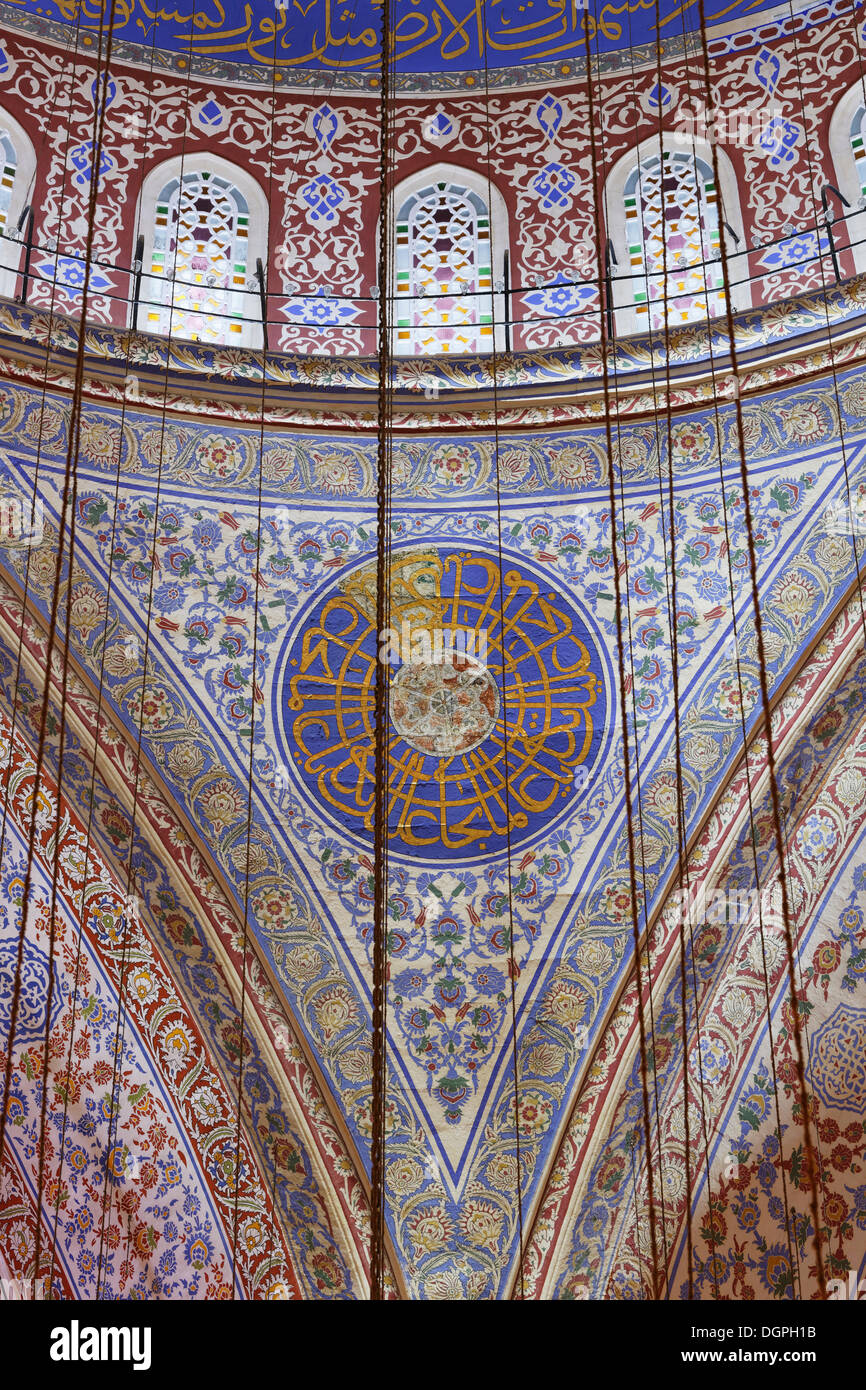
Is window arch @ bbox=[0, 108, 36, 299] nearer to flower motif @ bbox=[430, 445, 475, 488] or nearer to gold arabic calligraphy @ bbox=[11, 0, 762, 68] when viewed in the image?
gold arabic calligraphy @ bbox=[11, 0, 762, 68]

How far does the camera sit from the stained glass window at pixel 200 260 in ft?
23.3

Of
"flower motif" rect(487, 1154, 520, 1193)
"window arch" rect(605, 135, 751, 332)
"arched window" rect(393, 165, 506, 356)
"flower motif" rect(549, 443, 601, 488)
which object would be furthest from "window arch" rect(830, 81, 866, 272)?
"flower motif" rect(487, 1154, 520, 1193)

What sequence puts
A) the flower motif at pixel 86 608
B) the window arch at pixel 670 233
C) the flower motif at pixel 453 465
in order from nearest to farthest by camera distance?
the flower motif at pixel 86 608 < the window arch at pixel 670 233 < the flower motif at pixel 453 465

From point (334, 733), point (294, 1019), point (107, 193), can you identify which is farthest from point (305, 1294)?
point (107, 193)

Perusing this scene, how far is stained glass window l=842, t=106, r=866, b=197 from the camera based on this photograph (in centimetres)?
695

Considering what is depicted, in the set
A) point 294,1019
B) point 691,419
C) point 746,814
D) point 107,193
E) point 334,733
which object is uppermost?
point 107,193

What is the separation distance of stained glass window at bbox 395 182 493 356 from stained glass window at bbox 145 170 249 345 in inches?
30.2

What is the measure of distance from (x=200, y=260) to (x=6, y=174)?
0.94 meters

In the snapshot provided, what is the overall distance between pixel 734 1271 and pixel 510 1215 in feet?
3.20

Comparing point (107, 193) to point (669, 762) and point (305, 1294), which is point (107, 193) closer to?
point (669, 762)

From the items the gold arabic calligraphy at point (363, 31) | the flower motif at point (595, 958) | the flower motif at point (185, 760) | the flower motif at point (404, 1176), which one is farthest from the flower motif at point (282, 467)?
the flower motif at point (404, 1176)

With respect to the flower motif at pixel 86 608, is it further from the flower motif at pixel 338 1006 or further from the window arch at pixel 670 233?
the window arch at pixel 670 233
